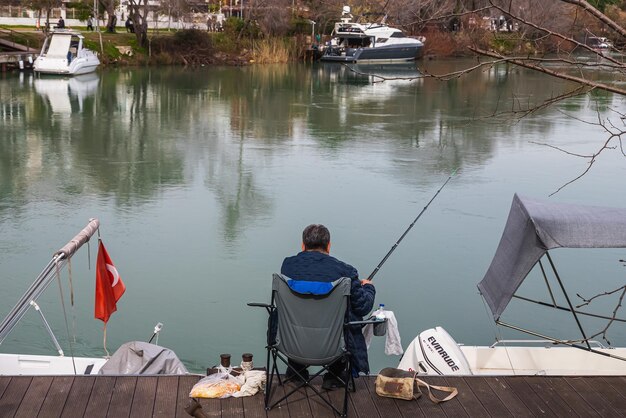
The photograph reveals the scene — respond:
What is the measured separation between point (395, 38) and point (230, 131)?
2535 cm

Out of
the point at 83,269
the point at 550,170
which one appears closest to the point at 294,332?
the point at 83,269

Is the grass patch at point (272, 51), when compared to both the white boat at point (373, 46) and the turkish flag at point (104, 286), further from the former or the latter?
the turkish flag at point (104, 286)

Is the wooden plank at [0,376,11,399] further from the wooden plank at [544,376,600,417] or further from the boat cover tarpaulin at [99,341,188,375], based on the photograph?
the wooden plank at [544,376,600,417]

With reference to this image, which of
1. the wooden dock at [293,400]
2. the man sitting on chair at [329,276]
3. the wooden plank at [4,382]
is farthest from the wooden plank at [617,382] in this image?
the wooden plank at [4,382]

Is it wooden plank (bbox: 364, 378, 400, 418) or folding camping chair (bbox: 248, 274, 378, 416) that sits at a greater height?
folding camping chair (bbox: 248, 274, 378, 416)

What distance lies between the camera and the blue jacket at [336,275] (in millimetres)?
4098

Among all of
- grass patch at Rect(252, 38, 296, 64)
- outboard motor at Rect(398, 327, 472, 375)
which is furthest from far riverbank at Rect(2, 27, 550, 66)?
outboard motor at Rect(398, 327, 472, 375)

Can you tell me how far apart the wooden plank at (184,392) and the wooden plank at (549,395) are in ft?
5.93

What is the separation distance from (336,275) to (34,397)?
5.37 ft

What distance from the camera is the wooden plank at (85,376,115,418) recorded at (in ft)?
13.4

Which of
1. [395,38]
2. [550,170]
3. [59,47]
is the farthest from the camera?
[395,38]

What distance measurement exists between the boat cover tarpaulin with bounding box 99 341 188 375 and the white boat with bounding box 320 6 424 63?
111 feet

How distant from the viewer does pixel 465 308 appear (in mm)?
7641

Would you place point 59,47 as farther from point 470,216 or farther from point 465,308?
point 465,308
